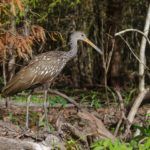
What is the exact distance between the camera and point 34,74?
27.9 feet

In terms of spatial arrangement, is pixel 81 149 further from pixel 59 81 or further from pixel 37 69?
pixel 59 81

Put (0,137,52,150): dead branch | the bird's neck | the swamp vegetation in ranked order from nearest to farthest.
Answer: (0,137,52,150): dead branch < the swamp vegetation < the bird's neck

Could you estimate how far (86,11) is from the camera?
50.0 feet

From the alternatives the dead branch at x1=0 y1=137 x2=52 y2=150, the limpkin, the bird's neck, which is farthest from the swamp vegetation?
the dead branch at x1=0 y1=137 x2=52 y2=150

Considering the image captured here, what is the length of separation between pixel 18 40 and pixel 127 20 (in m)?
8.47

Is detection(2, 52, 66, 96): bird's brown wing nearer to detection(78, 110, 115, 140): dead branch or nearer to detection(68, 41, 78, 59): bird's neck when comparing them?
detection(68, 41, 78, 59): bird's neck

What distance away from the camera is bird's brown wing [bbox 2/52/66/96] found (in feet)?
27.4

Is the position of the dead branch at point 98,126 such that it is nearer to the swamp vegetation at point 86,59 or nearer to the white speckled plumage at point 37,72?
the swamp vegetation at point 86,59

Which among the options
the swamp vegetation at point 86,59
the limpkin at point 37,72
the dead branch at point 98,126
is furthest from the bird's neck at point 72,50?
the dead branch at point 98,126

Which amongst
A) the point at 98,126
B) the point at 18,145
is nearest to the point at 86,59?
the point at 98,126

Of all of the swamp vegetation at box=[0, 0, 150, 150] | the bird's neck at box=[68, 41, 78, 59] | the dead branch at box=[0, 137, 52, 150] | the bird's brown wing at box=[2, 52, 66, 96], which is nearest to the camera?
the dead branch at box=[0, 137, 52, 150]

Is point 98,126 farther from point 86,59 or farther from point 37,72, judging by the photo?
point 86,59

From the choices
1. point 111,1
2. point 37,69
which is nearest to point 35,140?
point 37,69

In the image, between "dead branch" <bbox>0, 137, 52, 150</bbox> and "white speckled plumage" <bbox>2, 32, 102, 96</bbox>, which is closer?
"dead branch" <bbox>0, 137, 52, 150</bbox>
